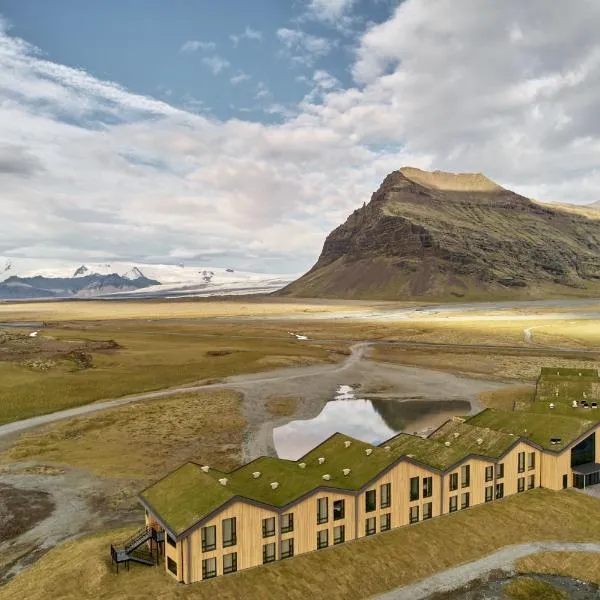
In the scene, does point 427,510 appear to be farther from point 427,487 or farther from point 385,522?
point 385,522

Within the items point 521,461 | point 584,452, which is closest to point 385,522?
point 521,461

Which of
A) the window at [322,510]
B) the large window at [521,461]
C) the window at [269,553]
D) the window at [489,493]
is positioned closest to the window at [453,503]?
the window at [489,493]

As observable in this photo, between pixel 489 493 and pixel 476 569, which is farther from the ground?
pixel 489 493

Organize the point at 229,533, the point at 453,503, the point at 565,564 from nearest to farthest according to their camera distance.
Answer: the point at 229,533, the point at 565,564, the point at 453,503

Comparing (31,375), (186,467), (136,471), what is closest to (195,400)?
(136,471)

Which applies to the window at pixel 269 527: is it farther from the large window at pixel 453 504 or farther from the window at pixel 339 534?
the large window at pixel 453 504

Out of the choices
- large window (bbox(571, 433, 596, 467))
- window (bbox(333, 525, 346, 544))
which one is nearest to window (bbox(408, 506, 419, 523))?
window (bbox(333, 525, 346, 544))

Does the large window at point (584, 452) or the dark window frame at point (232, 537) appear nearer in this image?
the dark window frame at point (232, 537)
